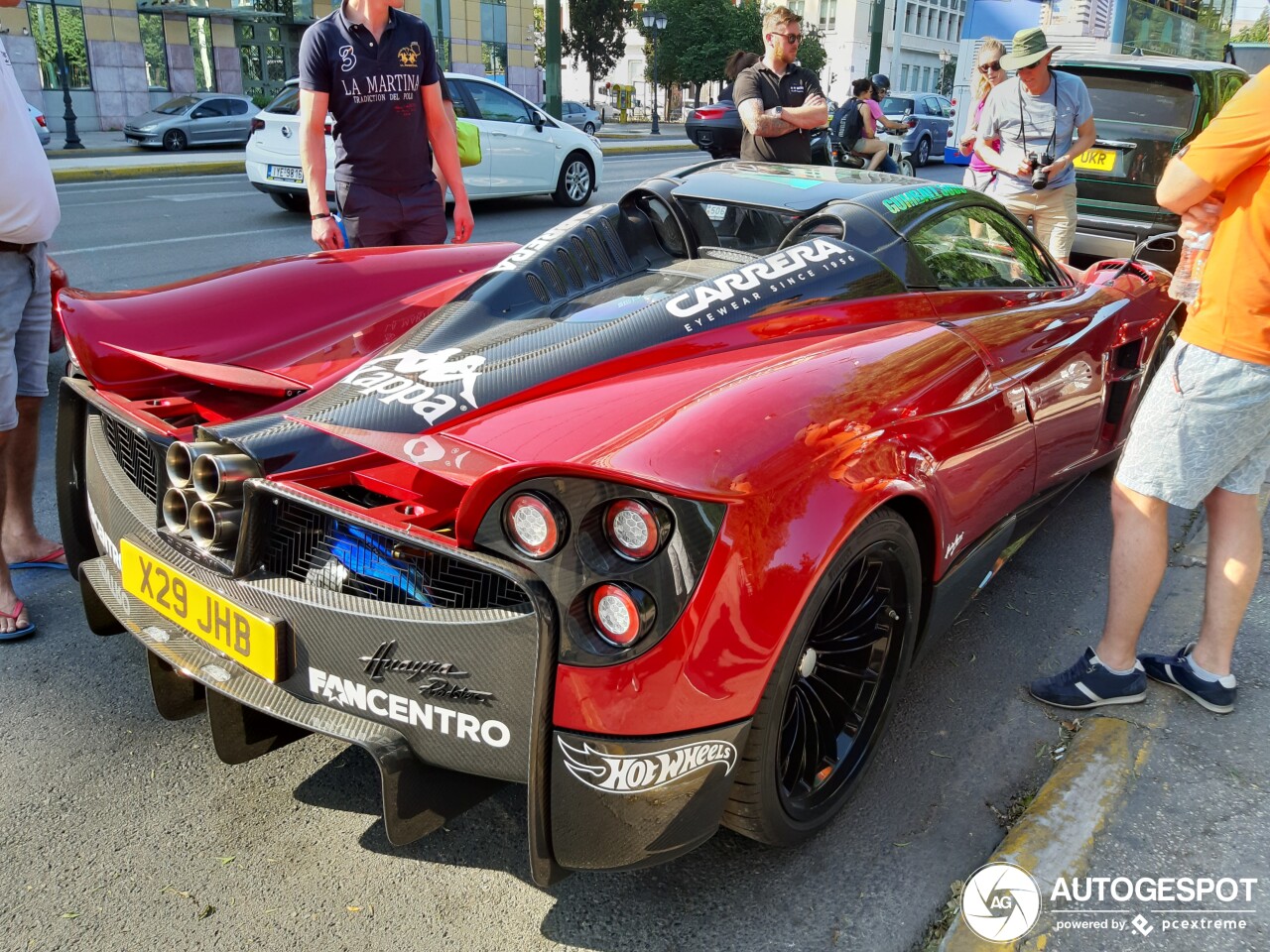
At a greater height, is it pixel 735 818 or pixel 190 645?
pixel 190 645

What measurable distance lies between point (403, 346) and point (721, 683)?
1.27 metres

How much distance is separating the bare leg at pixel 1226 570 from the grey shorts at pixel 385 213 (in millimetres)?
2895

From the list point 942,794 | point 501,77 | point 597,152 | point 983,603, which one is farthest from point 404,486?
point 501,77

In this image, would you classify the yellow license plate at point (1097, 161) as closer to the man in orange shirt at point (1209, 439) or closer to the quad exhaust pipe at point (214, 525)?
the man in orange shirt at point (1209, 439)

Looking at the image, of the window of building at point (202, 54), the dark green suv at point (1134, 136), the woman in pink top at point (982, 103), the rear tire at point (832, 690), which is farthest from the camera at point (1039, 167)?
the window of building at point (202, 54)

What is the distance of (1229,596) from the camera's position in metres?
2.68

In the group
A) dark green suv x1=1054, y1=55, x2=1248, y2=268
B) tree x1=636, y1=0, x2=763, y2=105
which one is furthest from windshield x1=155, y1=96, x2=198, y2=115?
tree x1=636, y1=0, x2=763, y2=105

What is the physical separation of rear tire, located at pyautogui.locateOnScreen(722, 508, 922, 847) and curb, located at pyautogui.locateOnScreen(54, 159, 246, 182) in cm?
1506

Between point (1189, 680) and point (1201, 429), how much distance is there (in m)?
0.70

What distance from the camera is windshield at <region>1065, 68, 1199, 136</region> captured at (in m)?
7.46

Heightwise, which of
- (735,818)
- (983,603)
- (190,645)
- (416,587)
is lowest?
(983,603)

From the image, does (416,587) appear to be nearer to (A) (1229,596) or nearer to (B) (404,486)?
(B) (404,486)

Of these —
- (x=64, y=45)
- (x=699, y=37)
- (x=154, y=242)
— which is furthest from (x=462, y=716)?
(x=699, y=37)

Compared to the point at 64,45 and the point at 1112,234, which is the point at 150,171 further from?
the point at 64,45
